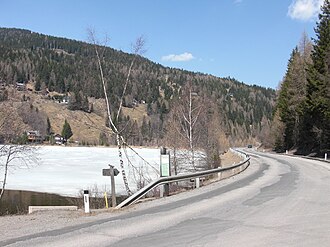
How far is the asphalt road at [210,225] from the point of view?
7.81 meters

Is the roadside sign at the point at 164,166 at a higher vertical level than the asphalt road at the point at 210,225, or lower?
higher

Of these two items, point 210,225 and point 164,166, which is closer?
A: point 210,225

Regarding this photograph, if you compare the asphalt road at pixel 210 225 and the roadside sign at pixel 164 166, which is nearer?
the asphalt road at pixel 210 225

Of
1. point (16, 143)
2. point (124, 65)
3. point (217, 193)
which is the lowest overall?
point (217, 193)

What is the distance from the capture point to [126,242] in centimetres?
779

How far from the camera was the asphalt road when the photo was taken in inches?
308

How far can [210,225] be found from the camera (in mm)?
9422

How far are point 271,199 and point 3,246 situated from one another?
29.5 ft

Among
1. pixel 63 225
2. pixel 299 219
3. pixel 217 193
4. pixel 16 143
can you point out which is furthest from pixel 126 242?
pixel 16 143

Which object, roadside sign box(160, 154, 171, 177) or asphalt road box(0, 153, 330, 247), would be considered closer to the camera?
asphalt road box(0, 153, 330, 247)

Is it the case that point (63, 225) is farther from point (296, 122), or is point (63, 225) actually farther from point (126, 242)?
point (296, 122)

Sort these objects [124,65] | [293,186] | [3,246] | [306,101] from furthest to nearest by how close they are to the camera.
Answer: [306,101] → [124,65] → [293,186] → [3,246]

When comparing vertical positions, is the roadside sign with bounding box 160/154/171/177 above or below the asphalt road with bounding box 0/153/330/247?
above

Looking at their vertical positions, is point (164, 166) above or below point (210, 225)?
above
